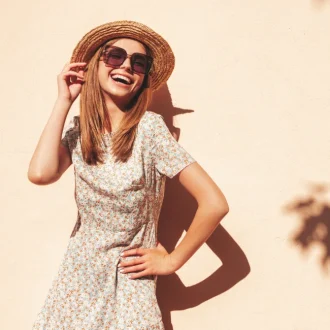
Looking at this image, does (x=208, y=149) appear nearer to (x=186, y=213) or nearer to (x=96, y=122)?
(x=186, y=213)

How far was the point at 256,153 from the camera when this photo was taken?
199cm

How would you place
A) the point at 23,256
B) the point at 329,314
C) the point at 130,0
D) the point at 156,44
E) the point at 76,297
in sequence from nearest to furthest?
the point at 76,297 < the point at 156,44 < the point at 329,314 < the point at 130,0 < the point at 23,256

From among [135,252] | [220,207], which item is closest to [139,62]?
[220,207]

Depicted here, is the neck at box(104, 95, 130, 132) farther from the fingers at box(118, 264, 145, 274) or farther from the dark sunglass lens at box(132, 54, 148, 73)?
the fingers at box(118, 264, 145, 274)

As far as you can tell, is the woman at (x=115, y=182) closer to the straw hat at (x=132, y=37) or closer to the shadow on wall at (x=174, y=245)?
the straw hat at (x=132, y=37)

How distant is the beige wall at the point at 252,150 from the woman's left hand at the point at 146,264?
1.19 ft

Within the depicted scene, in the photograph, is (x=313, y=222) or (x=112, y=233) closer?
(x=112, y=233)

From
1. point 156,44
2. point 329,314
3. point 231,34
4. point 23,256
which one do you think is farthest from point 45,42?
point 329,314

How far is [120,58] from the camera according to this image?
1689 mm

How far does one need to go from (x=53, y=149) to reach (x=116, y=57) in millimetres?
475

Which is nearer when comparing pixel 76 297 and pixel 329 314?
pixel 76 297

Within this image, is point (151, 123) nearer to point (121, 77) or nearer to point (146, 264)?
point (121, 77)

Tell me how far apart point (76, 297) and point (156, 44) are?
3.87 ft

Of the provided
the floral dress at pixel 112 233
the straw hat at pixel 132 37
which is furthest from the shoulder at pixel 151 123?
the straw hat at pixel 132 37
